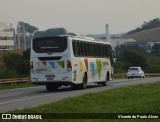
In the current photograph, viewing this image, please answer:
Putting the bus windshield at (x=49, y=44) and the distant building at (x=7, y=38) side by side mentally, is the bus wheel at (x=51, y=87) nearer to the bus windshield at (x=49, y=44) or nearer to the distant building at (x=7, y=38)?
the bus windshield at (x=49, y=44)

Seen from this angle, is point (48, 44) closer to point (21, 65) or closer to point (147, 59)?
point (21, 65)

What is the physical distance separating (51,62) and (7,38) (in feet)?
443

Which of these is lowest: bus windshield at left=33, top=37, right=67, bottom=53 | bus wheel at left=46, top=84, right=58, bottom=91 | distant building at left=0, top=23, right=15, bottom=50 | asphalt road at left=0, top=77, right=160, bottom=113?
asphalt road at left=0, top=77, right=160, bottom=113

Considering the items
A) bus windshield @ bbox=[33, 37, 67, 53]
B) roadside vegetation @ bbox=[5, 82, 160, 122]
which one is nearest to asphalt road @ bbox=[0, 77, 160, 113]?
roadside vegetation @ bbox=[5, 82, 160, 122]

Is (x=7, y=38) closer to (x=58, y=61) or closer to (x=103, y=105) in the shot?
(x=58, y=61)

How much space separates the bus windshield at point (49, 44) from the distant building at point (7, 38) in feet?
422

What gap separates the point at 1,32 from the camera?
156m

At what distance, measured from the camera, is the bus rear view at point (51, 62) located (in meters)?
28.2

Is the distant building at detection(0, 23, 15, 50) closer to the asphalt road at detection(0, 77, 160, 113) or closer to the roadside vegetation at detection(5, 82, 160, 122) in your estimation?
the asphalt road at detection(0, 77, 160, 113)

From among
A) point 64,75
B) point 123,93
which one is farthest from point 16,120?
point 64,75

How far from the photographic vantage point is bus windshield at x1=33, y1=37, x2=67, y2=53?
28469mm

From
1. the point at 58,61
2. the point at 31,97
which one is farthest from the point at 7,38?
the point at 31,97

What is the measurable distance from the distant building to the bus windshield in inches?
5069

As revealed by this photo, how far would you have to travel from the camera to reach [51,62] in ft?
93.1
